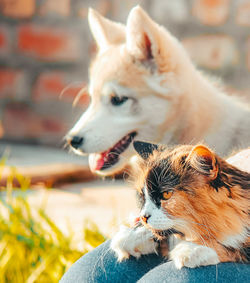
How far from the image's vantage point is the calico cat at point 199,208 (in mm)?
921

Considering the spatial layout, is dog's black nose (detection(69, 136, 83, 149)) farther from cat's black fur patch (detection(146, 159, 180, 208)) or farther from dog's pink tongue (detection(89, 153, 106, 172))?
cat's black fur patch (detection(146, 159, 180, 208))

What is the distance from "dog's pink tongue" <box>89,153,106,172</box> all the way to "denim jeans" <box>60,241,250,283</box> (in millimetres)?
587

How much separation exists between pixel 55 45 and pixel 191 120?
1909 millimetres

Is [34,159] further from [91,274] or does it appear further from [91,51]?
[91,274]

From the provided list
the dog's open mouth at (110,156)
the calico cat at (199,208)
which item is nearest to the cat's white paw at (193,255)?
the calico cat at (199,208)

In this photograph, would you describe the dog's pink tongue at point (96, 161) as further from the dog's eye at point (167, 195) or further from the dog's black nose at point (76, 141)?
the dog's eye at point (167, 195)

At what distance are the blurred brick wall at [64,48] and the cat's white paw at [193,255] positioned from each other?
217cm

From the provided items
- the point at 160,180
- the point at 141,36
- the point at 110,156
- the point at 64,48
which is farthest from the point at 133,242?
the point at 64,48

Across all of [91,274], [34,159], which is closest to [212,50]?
[34,159]

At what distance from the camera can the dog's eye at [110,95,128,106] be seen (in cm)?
180

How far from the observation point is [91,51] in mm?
3355

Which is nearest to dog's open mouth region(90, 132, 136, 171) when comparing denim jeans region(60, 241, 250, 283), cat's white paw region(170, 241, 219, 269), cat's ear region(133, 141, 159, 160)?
denim jeans region(60, 241, 250, 283)

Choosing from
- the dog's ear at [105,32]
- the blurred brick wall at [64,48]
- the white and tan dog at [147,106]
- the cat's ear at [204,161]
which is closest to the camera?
the cat's ear at [204,161]

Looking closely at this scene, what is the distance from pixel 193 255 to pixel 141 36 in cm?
99
